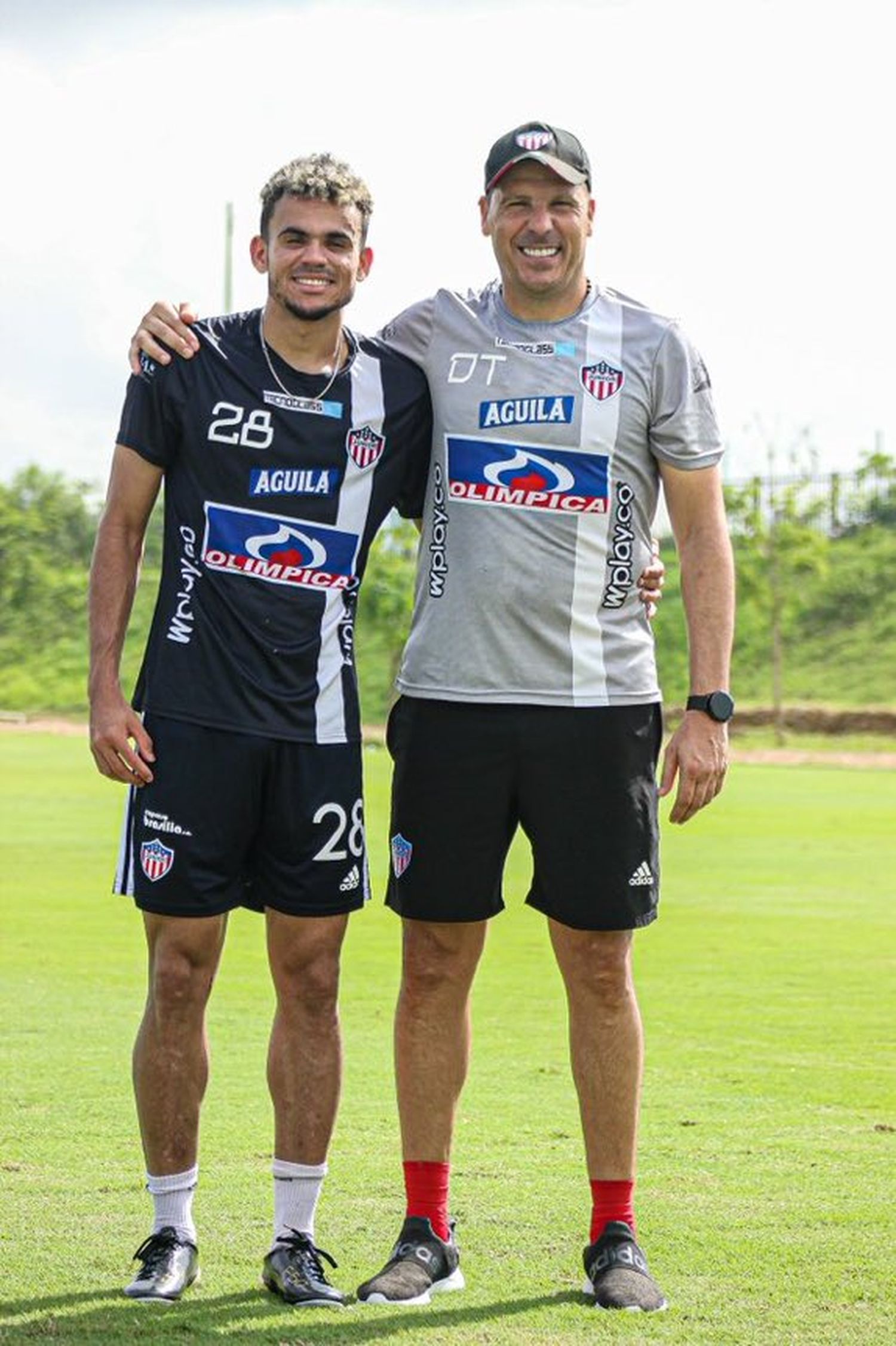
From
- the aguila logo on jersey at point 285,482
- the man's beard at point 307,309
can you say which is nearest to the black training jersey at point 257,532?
the aguila logo on jersey at point 285,482

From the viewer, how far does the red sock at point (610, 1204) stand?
4.70 meters

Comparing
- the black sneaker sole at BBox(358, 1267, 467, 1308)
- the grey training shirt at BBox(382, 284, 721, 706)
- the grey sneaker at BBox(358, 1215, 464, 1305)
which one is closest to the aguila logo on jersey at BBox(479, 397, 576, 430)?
the grey training shirt at BBox(382, 284, 721, 706)

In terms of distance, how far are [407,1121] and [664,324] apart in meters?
2.04

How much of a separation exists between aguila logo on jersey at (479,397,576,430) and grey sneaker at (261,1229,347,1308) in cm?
197

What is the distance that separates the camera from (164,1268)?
445cm

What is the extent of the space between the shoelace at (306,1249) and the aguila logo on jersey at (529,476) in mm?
1763

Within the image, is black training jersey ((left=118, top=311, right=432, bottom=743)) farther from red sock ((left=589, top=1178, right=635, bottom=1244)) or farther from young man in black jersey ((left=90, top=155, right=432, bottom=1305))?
red sock ((left=589, top=1178, right=635, bottom=1244))

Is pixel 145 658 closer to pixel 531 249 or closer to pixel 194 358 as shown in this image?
pixel 194 358

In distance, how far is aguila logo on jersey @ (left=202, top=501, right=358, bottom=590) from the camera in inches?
185

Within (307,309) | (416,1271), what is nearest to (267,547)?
(307,309)

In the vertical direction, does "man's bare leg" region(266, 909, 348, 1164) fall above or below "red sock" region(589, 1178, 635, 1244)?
above

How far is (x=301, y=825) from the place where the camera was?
4715mm

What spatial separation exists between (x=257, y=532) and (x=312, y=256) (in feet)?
2.21

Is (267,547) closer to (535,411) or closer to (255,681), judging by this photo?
(255,681)
